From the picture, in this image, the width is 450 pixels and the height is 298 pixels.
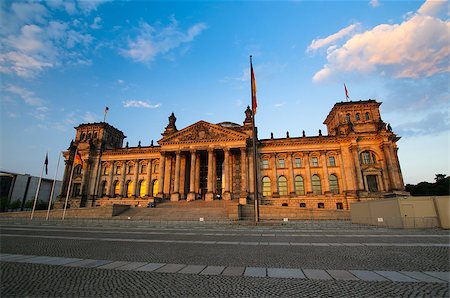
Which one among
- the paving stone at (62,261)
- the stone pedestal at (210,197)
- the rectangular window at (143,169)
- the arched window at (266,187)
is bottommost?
the paving stone at (62,261)

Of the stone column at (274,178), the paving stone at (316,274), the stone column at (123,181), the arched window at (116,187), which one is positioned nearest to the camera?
the paving stone at (316,274)

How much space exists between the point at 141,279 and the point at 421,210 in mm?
23385

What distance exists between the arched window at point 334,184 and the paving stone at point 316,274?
44.1 m

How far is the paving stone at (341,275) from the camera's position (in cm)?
561

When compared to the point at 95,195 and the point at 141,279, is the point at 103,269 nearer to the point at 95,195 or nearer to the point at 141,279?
the point at 141,279

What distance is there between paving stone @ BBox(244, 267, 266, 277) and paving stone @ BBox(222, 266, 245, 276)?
0.14m

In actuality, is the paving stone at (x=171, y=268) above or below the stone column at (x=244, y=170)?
below

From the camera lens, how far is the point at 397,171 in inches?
1671

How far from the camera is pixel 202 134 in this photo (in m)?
48.3

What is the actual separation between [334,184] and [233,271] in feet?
150

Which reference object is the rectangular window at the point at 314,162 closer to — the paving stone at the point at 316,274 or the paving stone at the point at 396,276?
the paving stone at the point at 396,276

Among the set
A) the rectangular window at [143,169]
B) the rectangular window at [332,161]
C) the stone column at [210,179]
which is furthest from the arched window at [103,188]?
the rectangular window at [332,161]

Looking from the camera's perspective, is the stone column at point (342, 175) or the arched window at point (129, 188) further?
the arched window at point (129, 188)

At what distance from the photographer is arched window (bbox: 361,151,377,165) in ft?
148
